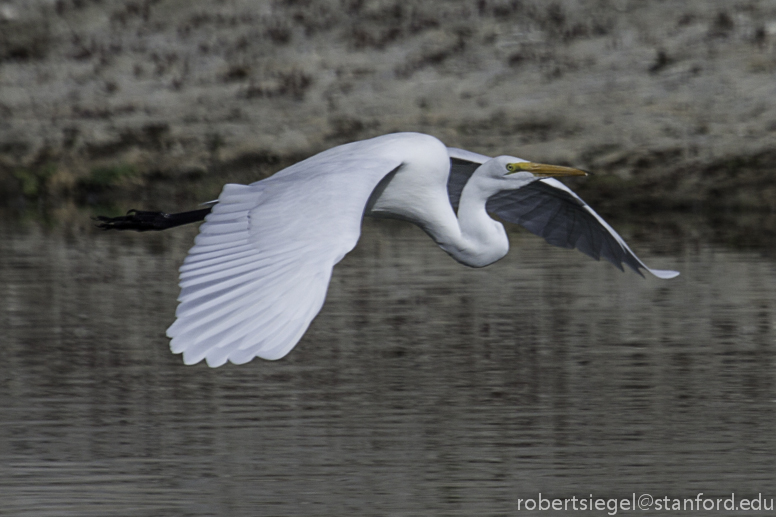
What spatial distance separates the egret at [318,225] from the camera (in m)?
4.01

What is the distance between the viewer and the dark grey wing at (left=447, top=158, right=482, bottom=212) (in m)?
6.97

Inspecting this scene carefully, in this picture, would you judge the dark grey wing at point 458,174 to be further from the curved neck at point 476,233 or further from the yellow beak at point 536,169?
the yellow beak at point 536,169

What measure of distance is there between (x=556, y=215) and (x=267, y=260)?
2.66 metres

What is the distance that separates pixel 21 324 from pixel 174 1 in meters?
12.9

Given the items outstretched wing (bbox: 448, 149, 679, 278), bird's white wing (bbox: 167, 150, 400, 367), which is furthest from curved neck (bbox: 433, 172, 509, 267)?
bird's white wing (bbox: 167, 150, 400, 367)

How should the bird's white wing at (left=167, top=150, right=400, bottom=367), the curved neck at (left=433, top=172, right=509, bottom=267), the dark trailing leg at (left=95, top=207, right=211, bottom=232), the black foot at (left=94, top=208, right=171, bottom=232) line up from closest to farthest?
the bird's white wing at (left=167, top=150, right=400, bottom=367), the curved neck at (left=433, top=172, right=509, bottom=267), the dark trailing leg at (left=95, top=207, right=211, bottom=232), the black foot at (left=94, top=208, right=171, bottom=232)

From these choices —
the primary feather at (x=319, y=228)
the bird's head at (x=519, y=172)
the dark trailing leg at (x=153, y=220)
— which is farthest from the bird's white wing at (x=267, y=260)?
the dark trailing leg at (x=153, y=220)

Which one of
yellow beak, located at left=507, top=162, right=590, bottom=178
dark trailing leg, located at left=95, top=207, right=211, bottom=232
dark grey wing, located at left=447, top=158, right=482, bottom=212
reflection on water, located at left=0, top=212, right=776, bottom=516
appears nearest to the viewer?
reflection on water, located at left=0, top=212, right=776, bottom=516

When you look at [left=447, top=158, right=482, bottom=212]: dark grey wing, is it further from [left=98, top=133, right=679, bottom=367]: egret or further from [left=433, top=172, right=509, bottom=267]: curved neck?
[left=433, top=172, right=509, bottom=267]: curved neck

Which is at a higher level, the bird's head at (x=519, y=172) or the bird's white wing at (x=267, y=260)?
the bird's head at (x=519, y=172)

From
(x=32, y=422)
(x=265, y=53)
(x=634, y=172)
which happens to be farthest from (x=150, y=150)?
(x=32, y=422)

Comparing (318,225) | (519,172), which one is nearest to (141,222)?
(519,172)

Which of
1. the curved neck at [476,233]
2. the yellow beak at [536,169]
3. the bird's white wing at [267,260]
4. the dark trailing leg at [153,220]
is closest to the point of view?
the bird's white wing at [267,260]

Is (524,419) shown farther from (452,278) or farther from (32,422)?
(452,278)
